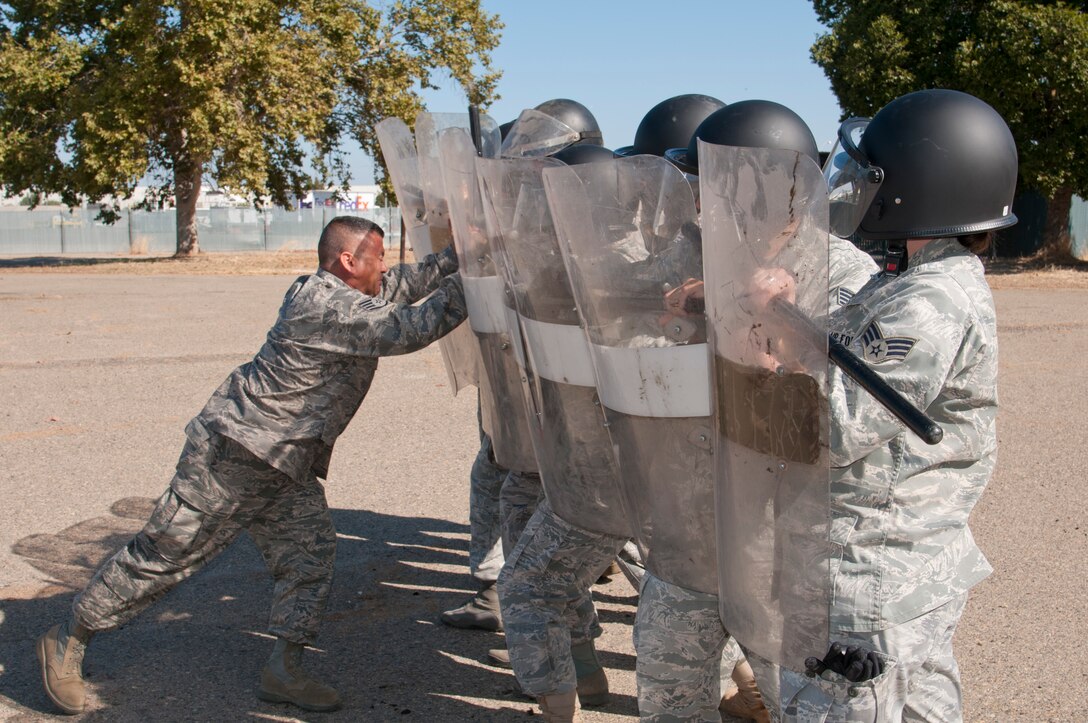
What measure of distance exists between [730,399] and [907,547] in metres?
0.51

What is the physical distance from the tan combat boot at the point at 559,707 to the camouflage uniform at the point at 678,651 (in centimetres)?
65

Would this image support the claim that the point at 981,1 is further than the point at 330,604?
Yes

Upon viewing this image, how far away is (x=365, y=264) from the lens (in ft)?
12.8

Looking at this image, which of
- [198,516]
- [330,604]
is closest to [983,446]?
[198,516]

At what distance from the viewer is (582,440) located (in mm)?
2785

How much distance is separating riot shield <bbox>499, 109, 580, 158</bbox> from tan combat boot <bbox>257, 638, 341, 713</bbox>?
6.53 ft

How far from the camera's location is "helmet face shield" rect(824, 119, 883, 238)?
97.0 inches

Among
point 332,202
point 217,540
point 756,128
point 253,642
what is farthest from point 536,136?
point 332,202

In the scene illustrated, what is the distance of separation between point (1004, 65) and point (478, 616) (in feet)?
73.4

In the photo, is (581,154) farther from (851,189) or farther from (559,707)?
(559,707)

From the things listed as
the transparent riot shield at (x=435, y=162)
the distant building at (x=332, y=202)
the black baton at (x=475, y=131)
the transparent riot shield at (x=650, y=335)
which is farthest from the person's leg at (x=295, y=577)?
the distant building at (x=332, y=202)

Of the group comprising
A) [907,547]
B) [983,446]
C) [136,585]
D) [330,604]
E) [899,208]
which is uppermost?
[899,208]

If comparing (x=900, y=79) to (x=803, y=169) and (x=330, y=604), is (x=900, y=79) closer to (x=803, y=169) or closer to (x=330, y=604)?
(x=330, y=604)

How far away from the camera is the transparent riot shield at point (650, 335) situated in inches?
87.2
